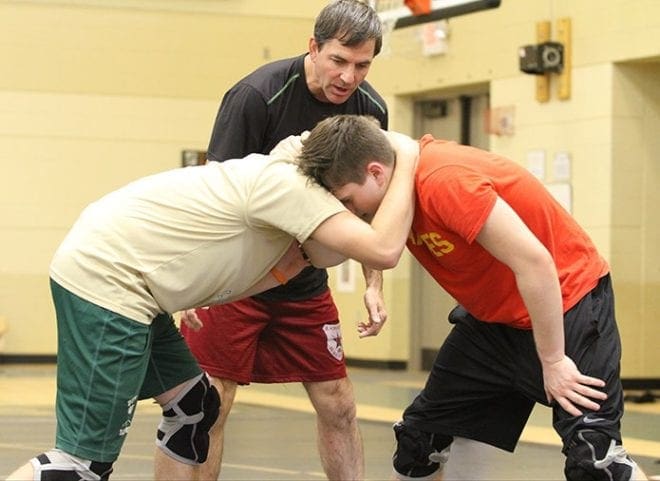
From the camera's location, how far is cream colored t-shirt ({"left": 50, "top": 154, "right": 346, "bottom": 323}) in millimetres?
4449

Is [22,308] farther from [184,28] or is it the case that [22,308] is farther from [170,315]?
[170,315]

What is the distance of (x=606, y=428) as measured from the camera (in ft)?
14.7

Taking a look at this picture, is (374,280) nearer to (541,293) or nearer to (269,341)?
(269,341)

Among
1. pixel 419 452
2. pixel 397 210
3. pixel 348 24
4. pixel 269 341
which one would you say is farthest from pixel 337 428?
pixel 397 210

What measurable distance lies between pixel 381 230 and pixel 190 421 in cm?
123

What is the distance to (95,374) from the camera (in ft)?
14.6

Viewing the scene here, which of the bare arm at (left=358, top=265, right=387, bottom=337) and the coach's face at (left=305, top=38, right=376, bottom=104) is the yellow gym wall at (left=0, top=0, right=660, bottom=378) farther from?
the coach's face at (left=305, top=38, right=376, bottom=104)

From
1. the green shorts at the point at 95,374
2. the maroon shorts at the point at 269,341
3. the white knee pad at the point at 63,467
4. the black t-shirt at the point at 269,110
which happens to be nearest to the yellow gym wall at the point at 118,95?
the maroon shorts at the point at 269,341

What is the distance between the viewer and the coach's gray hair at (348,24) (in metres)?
5.33

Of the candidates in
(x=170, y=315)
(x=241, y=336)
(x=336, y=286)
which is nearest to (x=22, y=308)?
(x=336, y=286)

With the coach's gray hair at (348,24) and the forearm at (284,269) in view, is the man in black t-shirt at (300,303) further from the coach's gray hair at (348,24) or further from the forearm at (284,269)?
the forearm at (284,269)

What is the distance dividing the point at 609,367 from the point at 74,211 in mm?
11301

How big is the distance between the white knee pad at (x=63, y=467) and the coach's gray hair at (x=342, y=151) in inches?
43.2

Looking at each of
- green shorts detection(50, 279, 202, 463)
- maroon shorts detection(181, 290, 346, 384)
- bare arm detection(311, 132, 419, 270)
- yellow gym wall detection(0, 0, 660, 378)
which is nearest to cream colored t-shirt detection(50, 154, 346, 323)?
green shorts detection(50, 279, 202, 463)
